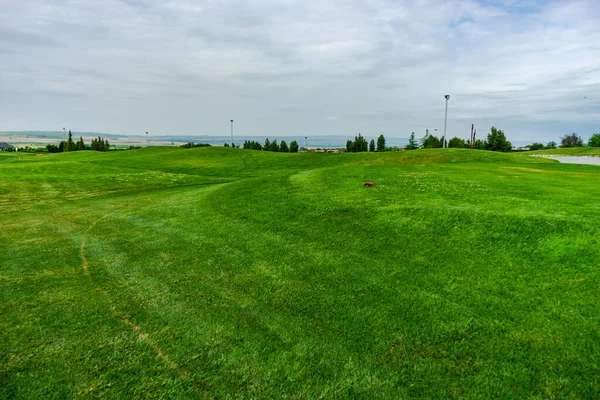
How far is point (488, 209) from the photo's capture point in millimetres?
10148

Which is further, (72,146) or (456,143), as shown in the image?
(72,146)

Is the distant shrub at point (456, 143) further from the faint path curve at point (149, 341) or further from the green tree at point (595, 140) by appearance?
the faint path curve at point (149, 341)

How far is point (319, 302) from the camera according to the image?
20.3 ft

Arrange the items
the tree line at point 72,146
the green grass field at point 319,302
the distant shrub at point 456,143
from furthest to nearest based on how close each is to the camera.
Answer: the tree line at point 72,146 → the distant shrub at point 456,143 → the green grass field at point 319,302

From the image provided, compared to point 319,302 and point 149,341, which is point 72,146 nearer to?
point 149,341

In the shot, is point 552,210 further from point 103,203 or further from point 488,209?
point 103,203

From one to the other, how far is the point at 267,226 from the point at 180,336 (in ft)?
20.1

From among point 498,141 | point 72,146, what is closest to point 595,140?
point 498,141

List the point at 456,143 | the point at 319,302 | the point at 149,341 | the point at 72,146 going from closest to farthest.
A: 1. the point at 149,341
2. the point at 319,302
3. the point at 456,143
4. the point at 72,146

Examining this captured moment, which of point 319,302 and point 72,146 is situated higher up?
point 72,146

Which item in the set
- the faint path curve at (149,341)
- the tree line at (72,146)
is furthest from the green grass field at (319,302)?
the tree line at (72,146)

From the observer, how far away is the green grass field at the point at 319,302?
4.29 metres

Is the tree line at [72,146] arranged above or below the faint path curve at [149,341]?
above

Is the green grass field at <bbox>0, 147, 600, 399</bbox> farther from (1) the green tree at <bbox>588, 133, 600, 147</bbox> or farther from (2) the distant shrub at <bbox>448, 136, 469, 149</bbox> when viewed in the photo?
(1) the green tree at <bbox>588, 133, 600, 147</bbox>
